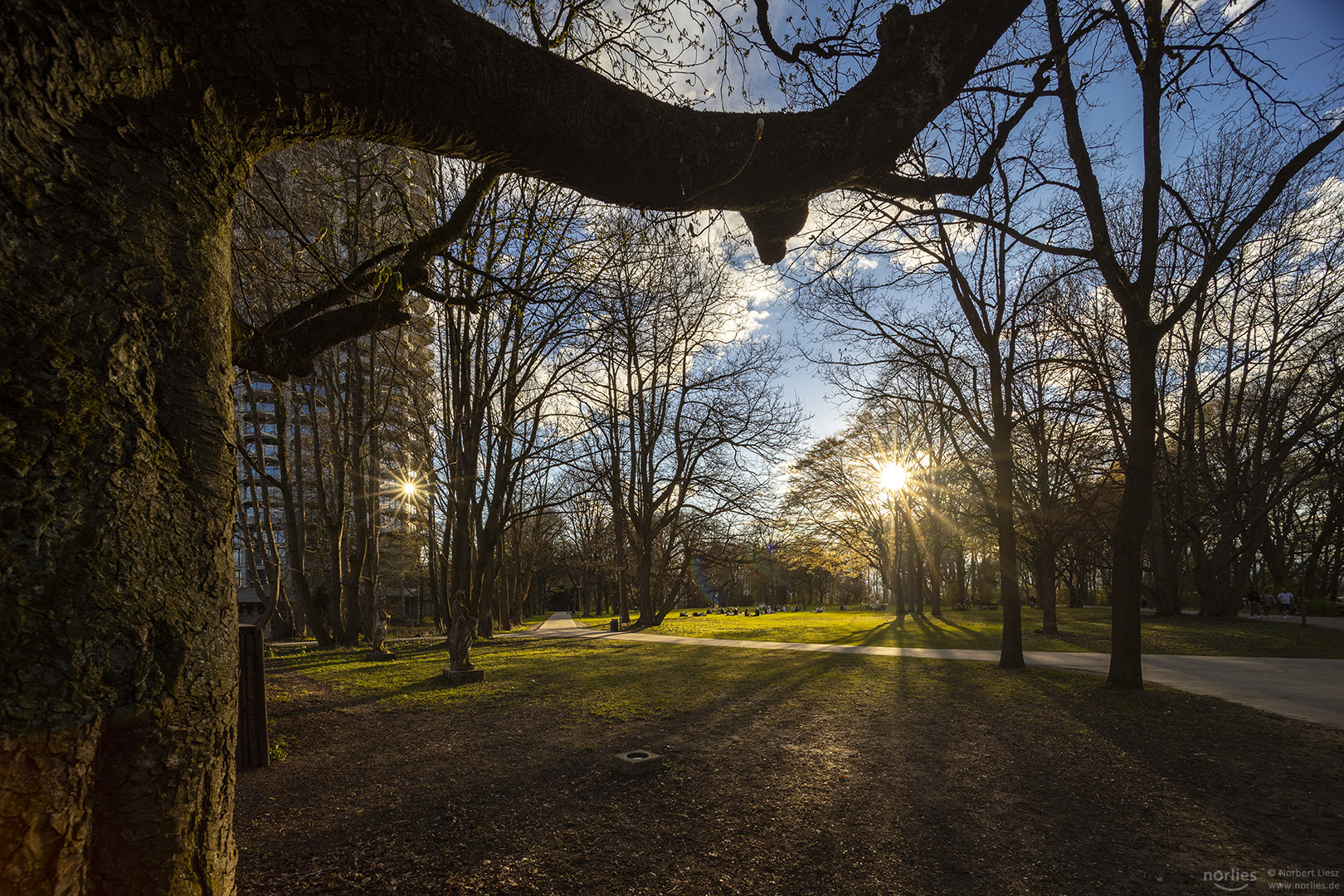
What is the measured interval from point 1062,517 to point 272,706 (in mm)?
16970

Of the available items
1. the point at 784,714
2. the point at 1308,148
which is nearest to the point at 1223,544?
the point at 1308,148

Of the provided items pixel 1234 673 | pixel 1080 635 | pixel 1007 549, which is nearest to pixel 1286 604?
pixel 1080 635

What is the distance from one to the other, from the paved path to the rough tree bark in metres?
9.16

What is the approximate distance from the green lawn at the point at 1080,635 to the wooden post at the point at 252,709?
1242cm

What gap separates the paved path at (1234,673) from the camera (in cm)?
682

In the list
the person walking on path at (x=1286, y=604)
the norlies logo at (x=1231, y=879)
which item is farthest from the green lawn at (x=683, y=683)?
the person walking on path at (x=1286, y=604)

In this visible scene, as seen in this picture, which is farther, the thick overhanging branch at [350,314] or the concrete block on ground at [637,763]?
the concrete block on ground at [637,763]

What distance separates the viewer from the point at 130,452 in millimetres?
1564

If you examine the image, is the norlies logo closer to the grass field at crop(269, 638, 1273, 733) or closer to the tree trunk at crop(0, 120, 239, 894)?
the grass field at crop(269, 638, 1273, 733)

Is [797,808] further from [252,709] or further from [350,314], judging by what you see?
[350,314]

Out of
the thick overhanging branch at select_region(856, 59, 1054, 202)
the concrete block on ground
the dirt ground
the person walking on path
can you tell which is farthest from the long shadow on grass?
the person walking on path

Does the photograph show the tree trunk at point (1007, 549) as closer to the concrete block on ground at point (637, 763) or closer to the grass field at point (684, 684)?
the grass field at point (684, 684)

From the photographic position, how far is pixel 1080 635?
15.6 meters

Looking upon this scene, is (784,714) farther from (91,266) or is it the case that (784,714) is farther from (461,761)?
(91,266)
